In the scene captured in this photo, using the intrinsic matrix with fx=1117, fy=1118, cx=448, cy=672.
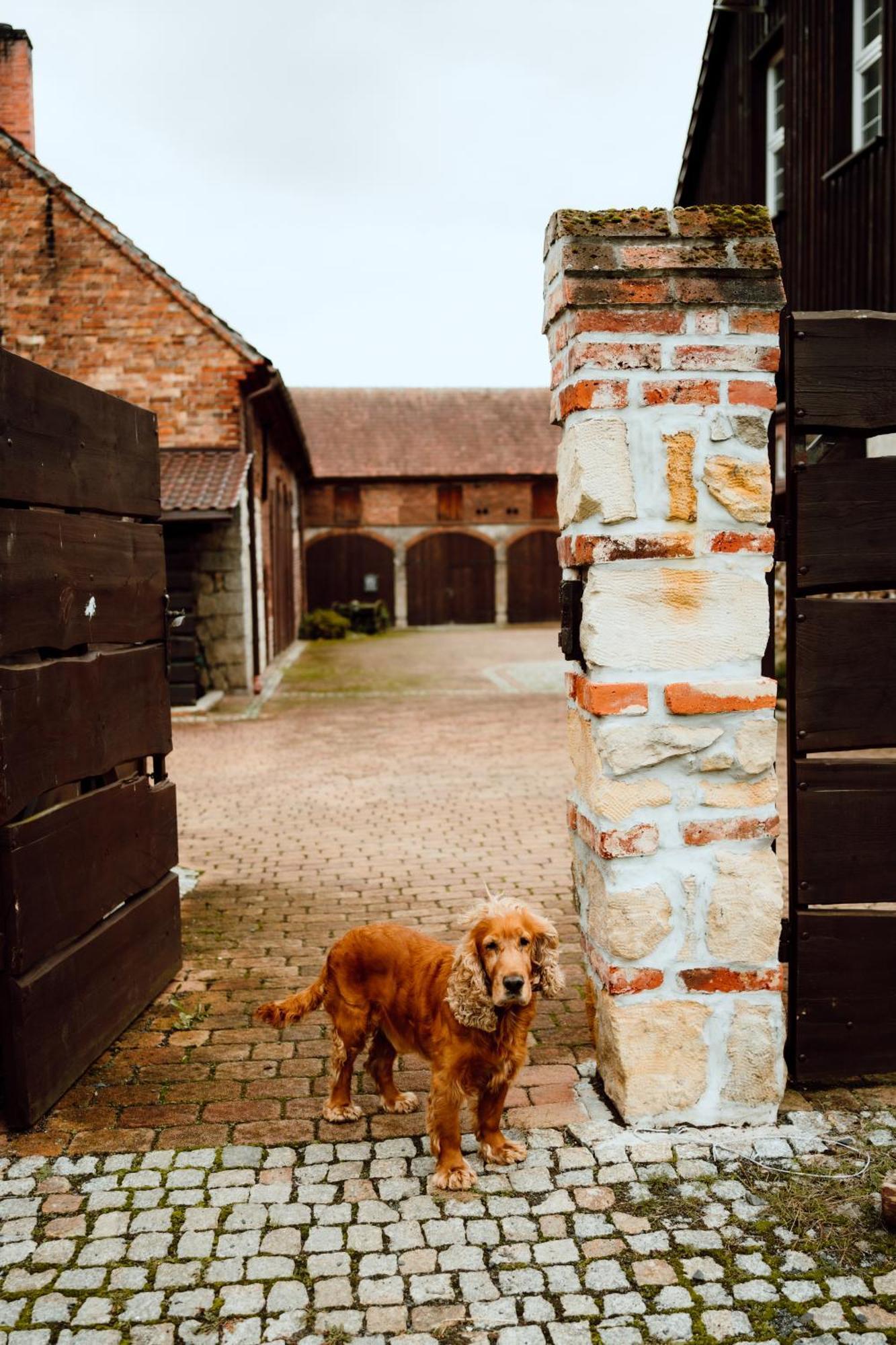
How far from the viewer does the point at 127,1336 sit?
2637 millimetres

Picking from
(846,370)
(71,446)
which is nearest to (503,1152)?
(846,370)

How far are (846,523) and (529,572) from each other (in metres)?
31.1

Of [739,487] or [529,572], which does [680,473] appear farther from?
[529,572]

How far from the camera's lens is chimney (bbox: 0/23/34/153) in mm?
16234

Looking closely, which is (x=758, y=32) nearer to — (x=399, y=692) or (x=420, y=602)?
(x=399, y=692)

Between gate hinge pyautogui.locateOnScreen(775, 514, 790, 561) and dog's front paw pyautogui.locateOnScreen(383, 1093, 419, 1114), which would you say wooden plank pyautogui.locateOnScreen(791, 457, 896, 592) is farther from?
dog's front paw pyautogui.locateOnScreen(383, 1093, 419, 1114)

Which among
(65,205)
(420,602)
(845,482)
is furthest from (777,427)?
(420,602)

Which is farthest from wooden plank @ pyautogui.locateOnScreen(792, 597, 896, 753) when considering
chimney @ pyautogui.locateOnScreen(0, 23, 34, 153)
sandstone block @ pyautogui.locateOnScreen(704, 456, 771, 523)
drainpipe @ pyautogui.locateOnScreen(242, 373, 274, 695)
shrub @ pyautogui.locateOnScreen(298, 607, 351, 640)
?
shrub @ pyautogui.locateOnScreen(298, 607, 351, 640)

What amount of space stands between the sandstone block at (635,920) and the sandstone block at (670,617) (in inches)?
28.2

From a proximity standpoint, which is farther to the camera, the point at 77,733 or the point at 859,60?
the point at 859,60

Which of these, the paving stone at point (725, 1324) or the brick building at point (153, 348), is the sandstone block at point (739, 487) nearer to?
the paving stone at point (725, 1324)

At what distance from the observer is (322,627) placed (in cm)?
2869

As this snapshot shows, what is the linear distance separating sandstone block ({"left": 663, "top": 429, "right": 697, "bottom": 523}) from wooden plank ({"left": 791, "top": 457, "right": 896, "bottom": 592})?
1.41 ft

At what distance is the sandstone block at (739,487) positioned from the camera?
11.4 feet
